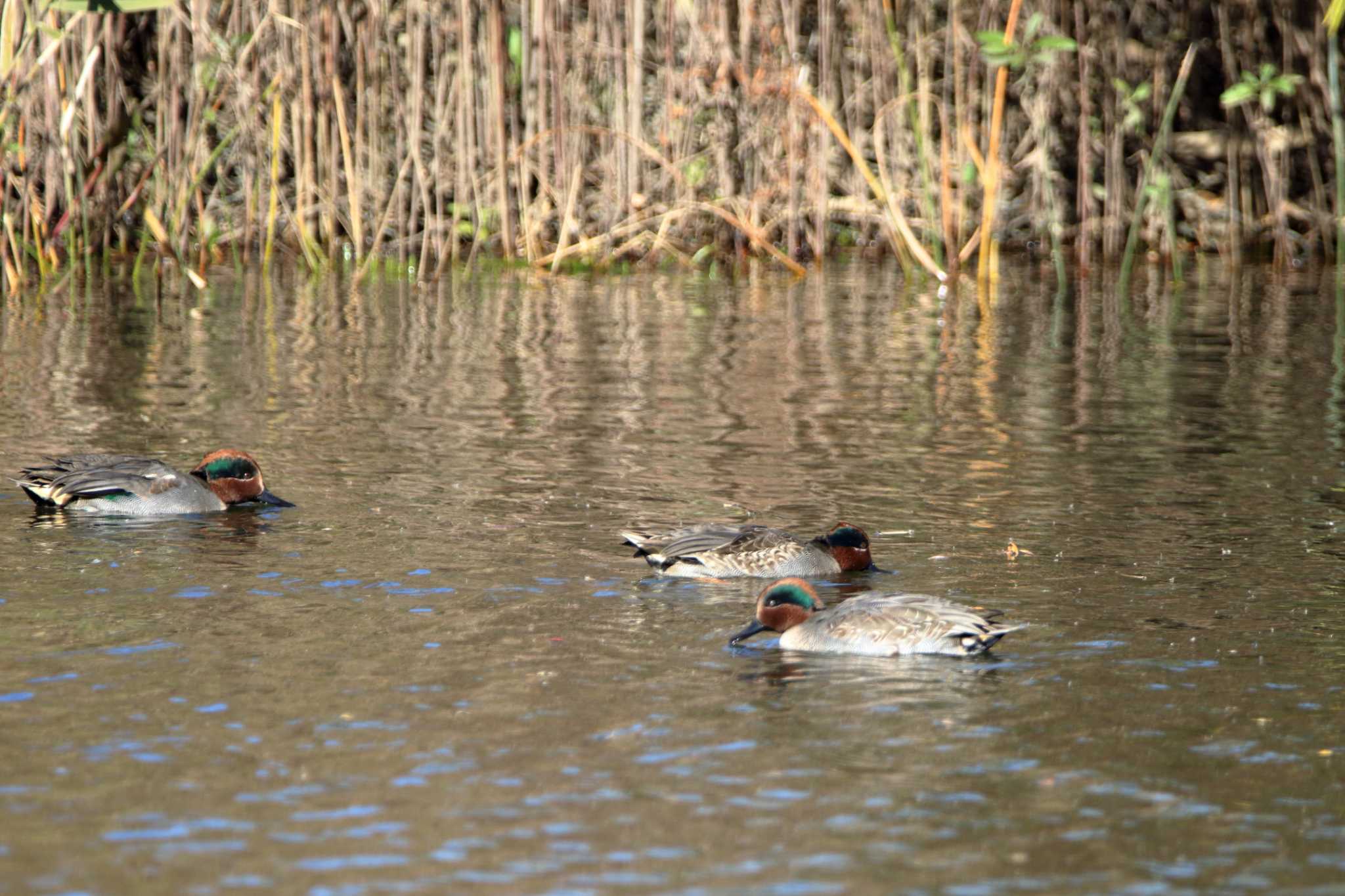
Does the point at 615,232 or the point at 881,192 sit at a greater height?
the point at 881,192

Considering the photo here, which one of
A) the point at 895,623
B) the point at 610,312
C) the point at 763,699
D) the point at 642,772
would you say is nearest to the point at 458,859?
the point at 642,772

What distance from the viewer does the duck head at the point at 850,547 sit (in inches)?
318

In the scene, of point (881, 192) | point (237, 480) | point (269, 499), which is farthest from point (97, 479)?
point (881, 192)

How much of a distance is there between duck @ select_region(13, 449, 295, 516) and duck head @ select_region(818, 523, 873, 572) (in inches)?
108

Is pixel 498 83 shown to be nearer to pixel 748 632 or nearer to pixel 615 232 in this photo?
pixel 615 232

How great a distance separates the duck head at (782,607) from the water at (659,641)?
115mm

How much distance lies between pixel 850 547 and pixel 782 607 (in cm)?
120

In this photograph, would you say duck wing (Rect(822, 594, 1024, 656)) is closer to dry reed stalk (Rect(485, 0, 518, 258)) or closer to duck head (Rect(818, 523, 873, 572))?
duck head (Rect(818, 523, 873, 572))

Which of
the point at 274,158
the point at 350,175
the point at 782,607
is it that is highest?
the point at 274,158

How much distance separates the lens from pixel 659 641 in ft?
22.8

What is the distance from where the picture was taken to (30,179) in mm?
16906

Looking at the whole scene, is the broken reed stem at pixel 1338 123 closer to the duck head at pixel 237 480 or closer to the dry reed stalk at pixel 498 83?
the dry reed stalk at pixel 498 83

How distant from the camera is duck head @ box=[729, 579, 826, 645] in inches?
272

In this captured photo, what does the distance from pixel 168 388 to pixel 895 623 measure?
761 centimetres
